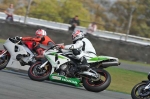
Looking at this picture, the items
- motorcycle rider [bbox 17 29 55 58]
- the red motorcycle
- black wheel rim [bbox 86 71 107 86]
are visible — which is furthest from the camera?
motorcycle rider [bbox 17 29 55 58]

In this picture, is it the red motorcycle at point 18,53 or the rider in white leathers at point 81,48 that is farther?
the red motorcycle at point 18,53

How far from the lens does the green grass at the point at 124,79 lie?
44.3 feet

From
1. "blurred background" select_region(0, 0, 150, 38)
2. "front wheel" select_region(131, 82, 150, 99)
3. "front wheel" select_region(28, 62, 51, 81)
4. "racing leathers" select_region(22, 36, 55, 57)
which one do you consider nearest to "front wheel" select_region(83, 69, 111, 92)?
"front wheel" select_region(131, 82, 150, 99)

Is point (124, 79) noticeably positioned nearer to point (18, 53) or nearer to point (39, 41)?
point (39, 41)

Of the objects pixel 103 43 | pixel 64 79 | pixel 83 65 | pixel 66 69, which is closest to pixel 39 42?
pixel 66 69

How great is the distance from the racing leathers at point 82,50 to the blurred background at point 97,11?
10.8m

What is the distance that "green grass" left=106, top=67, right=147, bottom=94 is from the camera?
13512mm

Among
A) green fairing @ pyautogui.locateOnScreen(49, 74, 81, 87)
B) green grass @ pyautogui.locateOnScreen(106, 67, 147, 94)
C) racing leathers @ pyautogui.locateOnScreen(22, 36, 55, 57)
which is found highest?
racing leathers @ pyautogui.locateOnScreen(22, 36, 55, 57)

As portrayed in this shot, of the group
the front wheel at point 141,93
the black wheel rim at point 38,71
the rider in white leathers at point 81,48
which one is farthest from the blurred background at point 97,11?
the front wheel at point 141,93

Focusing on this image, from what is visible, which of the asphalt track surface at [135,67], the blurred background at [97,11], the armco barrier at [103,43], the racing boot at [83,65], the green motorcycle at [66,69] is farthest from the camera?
the blurred background at [97,11]

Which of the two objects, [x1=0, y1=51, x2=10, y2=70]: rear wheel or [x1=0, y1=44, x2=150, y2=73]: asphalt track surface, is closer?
[x1=0, y1=51, x2=10, y2=70]: rear wheel

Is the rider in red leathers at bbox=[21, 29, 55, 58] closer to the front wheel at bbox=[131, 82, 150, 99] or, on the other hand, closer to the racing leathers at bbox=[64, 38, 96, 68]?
the racing leathers at bbox=[64, 38, 96, 68]

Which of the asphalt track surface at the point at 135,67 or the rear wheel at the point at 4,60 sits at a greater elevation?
the rear wheel at the point at 4,60

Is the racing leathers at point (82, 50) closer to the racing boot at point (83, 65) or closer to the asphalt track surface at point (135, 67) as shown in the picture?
the racing boot at point (83, 65)
